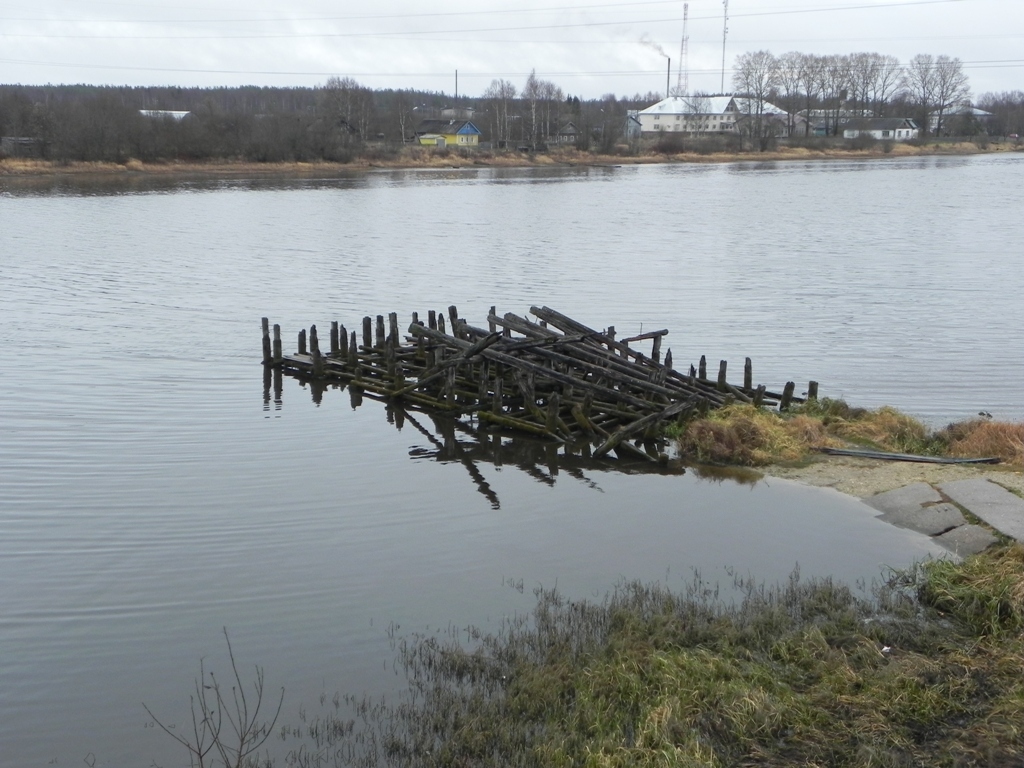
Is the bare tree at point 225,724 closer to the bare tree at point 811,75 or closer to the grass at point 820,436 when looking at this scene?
the grass at point 820,436

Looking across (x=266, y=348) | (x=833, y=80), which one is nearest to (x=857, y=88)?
(x=833, y=80)

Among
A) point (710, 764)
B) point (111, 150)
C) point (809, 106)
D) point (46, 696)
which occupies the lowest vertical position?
point (46, 696)

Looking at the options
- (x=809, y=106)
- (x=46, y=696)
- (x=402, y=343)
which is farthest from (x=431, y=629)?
(x=809, y=106)

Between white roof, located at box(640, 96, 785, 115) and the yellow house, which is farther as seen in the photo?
white roof, located at box(640, 96, 785, 115)

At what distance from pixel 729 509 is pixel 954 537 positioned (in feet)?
9.13

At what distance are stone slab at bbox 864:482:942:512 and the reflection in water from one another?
5.91ft

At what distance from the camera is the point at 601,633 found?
9.13 m

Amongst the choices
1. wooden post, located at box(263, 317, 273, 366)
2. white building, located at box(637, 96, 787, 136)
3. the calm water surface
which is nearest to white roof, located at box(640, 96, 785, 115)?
white building, located at box(637, 96, 787, 136)

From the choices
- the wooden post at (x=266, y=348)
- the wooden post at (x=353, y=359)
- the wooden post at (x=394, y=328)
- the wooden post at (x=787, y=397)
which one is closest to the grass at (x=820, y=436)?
the wooden post at (x=787, y=397)

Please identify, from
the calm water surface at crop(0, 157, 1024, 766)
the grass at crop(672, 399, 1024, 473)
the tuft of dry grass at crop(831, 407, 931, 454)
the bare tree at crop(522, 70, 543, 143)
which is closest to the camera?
the calm water surface at crop(0, 157, 1024, 766)

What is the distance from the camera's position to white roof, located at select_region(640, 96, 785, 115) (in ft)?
532

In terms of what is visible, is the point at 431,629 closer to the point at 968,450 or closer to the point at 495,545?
the point at 495,545

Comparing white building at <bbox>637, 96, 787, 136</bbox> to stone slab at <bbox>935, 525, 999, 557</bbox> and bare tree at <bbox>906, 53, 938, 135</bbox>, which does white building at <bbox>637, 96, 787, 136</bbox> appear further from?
stone slab at <bbox>935, 525, 999, 557</bbox>

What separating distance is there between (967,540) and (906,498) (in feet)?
5.21
